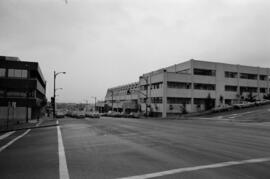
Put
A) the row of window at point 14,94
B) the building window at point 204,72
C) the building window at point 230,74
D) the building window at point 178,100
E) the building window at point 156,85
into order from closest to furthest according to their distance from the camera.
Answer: the row of window at point 14,94 < the building window at point 178,100 < the building window at point 156,85 < the building window at point 204,72 < the building window at point 230,74

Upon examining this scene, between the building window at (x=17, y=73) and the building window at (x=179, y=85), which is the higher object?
the building window at (x=17, y=73)

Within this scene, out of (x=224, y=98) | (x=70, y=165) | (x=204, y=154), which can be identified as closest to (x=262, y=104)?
(x=224, y=98)

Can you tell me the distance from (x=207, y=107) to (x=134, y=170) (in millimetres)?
61591

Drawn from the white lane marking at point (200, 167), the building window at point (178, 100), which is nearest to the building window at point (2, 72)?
the building window at point (178, 100)

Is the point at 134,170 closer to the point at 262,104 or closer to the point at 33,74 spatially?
the point at 33,74

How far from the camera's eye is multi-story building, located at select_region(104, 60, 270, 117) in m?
64.6

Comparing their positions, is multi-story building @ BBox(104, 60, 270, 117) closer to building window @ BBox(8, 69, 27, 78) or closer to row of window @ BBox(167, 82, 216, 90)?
row of window @ BBox(167, 82, 216, 90)

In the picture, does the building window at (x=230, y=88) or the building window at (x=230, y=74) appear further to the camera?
the building window at (x=230, y=74)

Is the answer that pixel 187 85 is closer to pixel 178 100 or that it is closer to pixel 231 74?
pixel 178 100

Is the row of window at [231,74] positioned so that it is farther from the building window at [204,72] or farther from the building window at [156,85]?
the building window at [156,85]

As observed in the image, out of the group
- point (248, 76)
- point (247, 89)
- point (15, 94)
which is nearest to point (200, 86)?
point (247, 89)

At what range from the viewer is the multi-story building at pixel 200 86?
6456 cm

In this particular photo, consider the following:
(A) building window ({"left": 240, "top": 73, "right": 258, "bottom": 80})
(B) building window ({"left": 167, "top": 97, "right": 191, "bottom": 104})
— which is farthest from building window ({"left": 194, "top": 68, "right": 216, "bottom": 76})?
(A) building window ({"left": 240, "top": 73, "right": 258, "bottom": 80})

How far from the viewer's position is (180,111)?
212 ft
